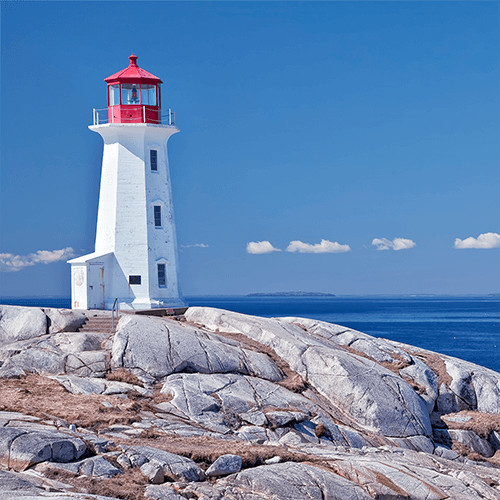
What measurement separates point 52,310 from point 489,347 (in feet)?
191

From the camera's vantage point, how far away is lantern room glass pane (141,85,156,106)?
109ft

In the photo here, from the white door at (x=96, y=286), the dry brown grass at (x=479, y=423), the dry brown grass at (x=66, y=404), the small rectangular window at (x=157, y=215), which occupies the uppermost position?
the small rectangular window at (x=157, y=215)

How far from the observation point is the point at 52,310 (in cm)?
2533

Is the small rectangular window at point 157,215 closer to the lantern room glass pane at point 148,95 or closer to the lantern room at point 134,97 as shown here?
the lantern room at point 134,97

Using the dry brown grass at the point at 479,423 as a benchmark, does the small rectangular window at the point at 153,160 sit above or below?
above

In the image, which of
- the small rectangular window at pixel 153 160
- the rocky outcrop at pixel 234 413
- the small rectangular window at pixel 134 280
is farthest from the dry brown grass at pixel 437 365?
the small rectangular window at pixel 153 160

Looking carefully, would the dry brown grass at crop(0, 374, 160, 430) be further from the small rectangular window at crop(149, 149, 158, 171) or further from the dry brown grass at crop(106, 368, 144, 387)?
the small rectangular window at crop(149, 149, 158, 171)

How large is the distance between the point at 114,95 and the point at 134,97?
0.99 meters

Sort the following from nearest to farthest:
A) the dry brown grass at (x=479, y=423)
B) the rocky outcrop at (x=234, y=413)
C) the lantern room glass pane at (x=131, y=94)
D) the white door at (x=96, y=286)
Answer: the rocky outcrop at (x=234, y=413)
the dry brown grass at (x=479, y=423)
the white door at (x=96, y=286)
the lantern room glass pane at (x=131, y=94)

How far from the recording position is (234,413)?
18.8m

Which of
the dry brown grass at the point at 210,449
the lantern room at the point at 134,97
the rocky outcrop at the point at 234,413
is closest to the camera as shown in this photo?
the rocky outcrop at the point at 234,413

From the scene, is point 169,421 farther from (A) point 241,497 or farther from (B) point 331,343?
(B) point 331,343

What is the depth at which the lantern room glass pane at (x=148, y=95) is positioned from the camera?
33.2 metres

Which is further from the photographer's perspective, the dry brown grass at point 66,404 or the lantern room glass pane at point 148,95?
the lantern room glass pane at point 148,95
